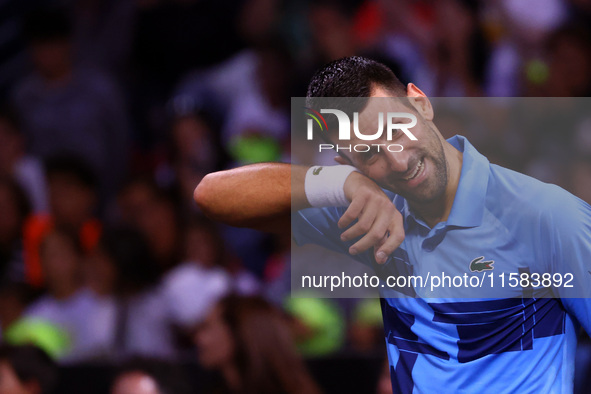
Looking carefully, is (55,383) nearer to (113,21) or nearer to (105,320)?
(105,320)

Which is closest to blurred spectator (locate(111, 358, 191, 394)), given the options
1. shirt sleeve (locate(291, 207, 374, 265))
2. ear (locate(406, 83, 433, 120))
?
shirt sleeve (locate(291, 207, 374, 265))

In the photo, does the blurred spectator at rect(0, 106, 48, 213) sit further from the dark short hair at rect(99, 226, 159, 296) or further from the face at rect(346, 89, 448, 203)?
the face at rect(346, 89, 448, 203)

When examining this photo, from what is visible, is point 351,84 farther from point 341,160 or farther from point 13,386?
point 13,386

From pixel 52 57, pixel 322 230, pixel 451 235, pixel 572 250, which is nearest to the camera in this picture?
pixel 572 250

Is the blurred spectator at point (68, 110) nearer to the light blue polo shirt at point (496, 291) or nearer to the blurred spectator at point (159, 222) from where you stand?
the blurred spectator at point (159, 222)

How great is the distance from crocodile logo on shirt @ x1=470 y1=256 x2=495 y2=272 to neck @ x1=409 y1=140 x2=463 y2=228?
0.30ft

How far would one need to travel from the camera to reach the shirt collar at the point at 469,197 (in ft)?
4.34

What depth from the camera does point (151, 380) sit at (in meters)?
2.84

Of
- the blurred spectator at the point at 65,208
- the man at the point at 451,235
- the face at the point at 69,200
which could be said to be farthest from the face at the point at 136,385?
the man at the point at 451,235

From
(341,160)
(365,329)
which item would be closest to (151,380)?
(365,329)

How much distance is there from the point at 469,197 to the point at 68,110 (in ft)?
10.6

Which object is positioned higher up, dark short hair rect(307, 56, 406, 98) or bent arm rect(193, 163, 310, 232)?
dark short hair rect(307, 56, 406, 98)

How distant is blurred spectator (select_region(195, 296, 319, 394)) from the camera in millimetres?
2812

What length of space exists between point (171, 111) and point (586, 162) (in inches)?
103
